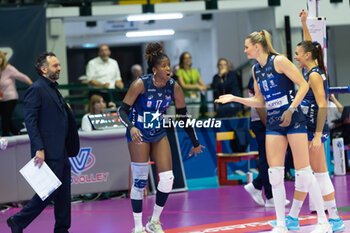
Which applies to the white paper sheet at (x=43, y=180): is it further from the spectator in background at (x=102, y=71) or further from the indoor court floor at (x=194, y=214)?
the spectator in background at (x=102, y=71)

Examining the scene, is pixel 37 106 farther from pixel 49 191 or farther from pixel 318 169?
pixel 318 169

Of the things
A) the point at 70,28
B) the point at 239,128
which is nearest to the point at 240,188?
the point at 239,128

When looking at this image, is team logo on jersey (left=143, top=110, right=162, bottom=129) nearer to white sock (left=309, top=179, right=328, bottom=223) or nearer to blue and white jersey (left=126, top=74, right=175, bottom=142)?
blue and white jersey (left=126, top=74, right=175, bottom=142)

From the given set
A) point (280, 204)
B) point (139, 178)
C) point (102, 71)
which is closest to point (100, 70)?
point (102, 71)

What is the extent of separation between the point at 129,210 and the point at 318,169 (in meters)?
2.97

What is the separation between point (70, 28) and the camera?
682 inches

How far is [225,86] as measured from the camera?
11.2 metres

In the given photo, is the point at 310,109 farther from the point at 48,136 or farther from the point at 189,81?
the point at 189,81

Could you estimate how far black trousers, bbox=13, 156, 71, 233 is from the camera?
5992 mm

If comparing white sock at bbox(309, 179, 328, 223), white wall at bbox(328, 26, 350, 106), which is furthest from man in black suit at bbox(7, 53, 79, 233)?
white wall at bbox(328, 26, 350, 106)

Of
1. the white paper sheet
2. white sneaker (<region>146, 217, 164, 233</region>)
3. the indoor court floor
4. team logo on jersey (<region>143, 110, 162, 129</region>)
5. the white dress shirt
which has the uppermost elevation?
the white dress shirt

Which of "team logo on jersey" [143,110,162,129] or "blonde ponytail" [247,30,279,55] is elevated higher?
"blonde ponytail" [247,30,279,55]

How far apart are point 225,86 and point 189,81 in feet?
2.75

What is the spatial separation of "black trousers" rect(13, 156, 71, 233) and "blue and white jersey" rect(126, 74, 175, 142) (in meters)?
0.83
